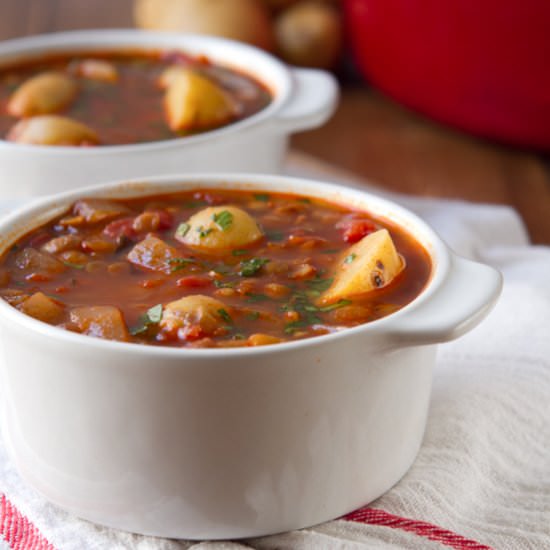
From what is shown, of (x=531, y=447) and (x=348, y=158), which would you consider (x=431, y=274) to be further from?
(x=348, y=158)

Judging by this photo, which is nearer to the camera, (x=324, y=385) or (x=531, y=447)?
(x=324, y=385)

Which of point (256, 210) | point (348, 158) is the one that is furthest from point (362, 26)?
point (256, 210)

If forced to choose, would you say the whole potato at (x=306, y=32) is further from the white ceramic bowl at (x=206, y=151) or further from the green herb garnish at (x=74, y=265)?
the green herb garnish at (x=74, y=265)

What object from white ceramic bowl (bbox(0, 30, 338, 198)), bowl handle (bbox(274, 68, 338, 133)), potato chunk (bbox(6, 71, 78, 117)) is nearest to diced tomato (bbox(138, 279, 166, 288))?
white ceramic bowl (bbox(0, 30, 338, 198))

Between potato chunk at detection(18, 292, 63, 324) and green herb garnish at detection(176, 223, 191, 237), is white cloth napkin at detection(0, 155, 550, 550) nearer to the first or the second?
potato chunk at detection(18, 292, 63, 324)

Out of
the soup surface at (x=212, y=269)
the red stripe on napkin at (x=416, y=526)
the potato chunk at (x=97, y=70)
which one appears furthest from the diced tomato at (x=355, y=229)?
the potato chunk at (x=97, y=70)
